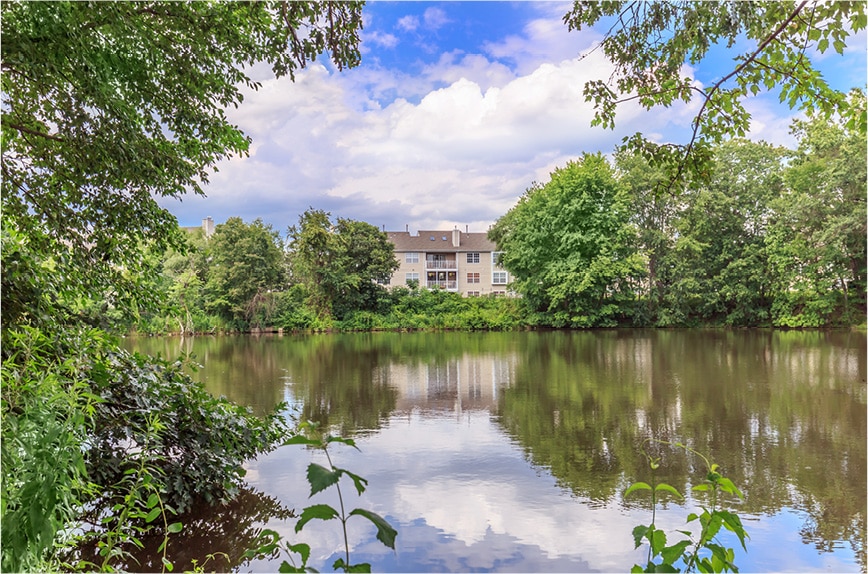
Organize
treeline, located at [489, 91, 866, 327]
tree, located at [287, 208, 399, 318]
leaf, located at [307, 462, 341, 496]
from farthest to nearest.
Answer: tree, located at [287, 208, 399, 318] < treeline, located at [489, 91, 866, 327] < leaf, located at [307, 462, 341, 496]

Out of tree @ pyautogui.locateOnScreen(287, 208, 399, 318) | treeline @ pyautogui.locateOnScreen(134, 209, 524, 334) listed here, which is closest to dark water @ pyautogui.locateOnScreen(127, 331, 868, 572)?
treeline @ pyautogui.locateOnScreen(134, 209, 524, 334)

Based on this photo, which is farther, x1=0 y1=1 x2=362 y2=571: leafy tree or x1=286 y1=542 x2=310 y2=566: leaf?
x1=0 y1=1 x2=362 y2=571: leafy tree

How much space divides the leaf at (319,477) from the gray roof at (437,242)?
3863cm

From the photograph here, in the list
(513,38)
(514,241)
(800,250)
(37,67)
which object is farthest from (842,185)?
(37,67)

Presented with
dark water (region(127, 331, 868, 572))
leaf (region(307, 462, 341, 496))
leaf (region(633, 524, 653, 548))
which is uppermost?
leaf (region(307, 462, 341, 496))

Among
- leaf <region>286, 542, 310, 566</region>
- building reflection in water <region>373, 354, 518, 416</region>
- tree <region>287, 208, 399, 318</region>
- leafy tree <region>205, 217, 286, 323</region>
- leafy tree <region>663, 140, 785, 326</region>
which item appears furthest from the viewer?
tree <region>287, 208, 399, 318</region>

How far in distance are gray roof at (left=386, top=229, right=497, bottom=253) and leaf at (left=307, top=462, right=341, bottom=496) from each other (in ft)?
127

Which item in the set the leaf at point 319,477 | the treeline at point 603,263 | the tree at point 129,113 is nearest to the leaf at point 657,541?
the leaf at point 319,477

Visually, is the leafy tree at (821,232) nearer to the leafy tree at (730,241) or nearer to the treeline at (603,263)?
the treeline at (603,263)

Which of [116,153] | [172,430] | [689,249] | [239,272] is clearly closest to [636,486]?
[116,153]

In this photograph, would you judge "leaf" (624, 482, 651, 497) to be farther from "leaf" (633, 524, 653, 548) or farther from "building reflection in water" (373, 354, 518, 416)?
"building reflection in water" (373, 354, 518, 416)

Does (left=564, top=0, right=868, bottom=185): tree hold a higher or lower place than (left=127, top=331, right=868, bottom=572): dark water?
higher

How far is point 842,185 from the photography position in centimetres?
1986

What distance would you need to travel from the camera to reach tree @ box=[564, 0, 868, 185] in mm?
2266
